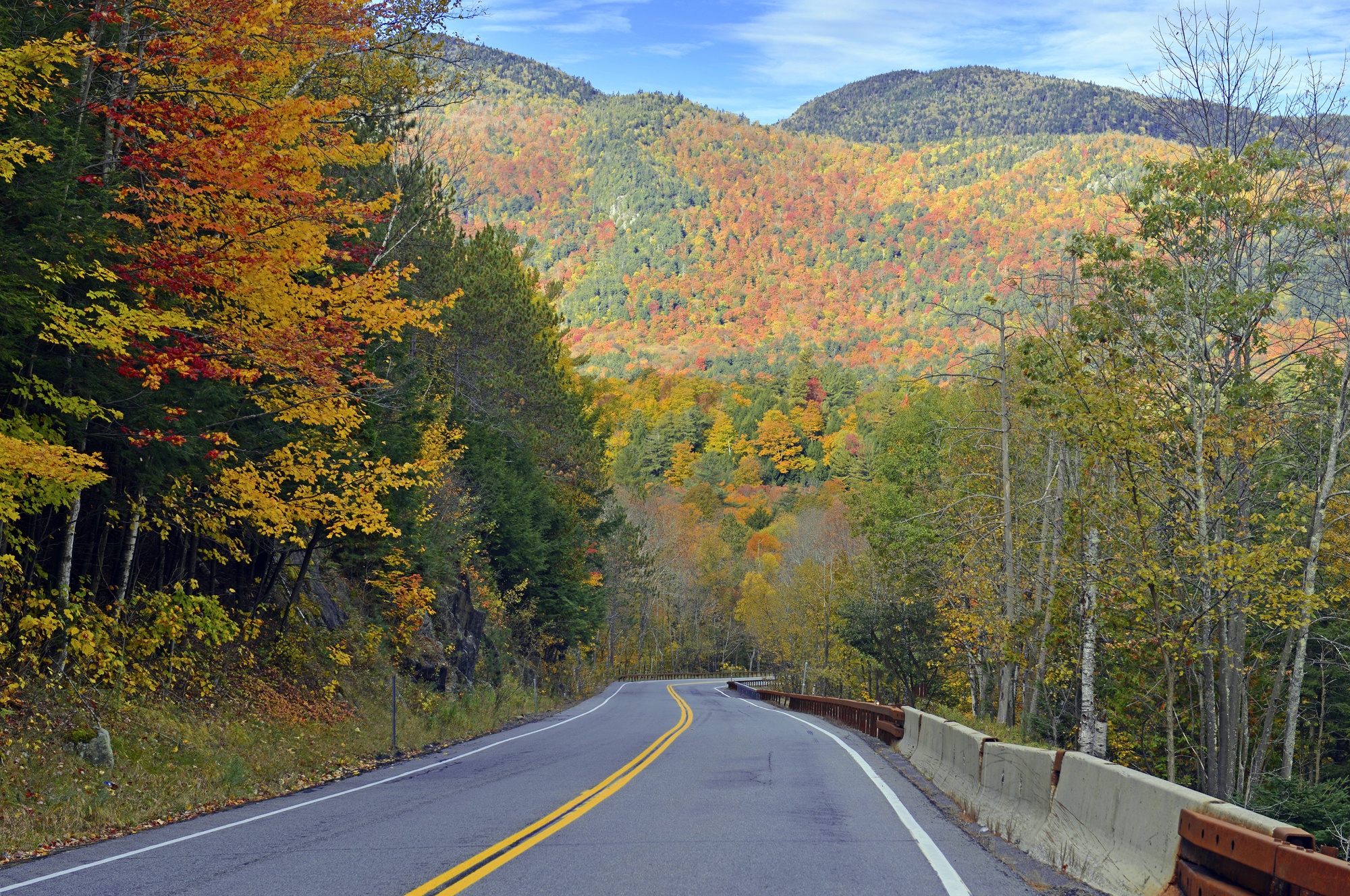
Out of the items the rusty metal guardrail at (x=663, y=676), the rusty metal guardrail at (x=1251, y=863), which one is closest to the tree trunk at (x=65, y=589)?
the rusty metal guardrail at (x=1251, y=863)

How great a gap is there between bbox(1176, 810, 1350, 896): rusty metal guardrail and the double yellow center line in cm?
436

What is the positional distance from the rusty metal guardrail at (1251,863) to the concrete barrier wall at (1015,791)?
2.79m

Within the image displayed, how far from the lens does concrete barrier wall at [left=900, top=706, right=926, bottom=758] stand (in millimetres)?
17125

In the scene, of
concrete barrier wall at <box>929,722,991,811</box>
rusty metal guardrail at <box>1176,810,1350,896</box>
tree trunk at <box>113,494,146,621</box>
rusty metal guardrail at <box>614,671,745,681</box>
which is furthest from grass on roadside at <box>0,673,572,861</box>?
rusty metal guardrail at <box>614,671,745,681</box>

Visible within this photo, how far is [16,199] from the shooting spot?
10609 mm

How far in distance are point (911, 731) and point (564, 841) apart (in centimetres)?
1096

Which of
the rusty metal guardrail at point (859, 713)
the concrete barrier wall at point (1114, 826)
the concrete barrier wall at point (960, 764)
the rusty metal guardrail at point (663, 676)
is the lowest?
the rusty metal guardrail at point (663, 676)

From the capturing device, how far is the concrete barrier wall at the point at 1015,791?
329 inches

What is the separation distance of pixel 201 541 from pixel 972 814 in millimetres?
13638

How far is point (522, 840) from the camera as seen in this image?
8461mm

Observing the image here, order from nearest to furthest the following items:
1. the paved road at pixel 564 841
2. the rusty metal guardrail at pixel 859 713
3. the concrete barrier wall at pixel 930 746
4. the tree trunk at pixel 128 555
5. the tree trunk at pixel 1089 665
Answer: the paved road at pixel 564 841 < the tree trunk at pixel 128 555 < the concrete barrier wall at pixel 930 746 < the tree trunk at pixel 1089 665 < the rusty metal guardrail at pixel 859 713

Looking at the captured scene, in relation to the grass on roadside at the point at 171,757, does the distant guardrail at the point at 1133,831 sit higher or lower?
higher

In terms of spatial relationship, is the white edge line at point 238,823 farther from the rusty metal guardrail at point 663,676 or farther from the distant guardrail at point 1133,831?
the rusty metal guardrail at point 663,676

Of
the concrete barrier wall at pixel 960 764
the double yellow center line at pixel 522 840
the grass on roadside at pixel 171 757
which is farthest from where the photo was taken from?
the concrete barrier wall at pixel 960 764
